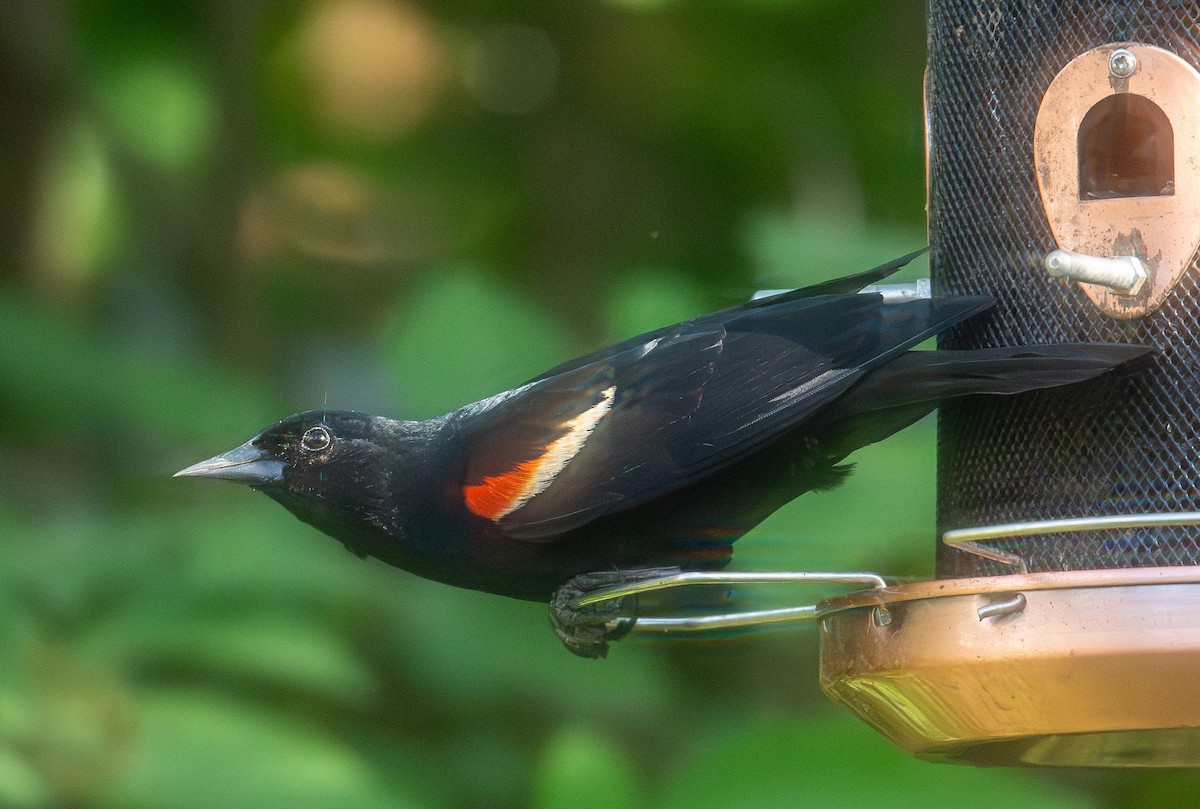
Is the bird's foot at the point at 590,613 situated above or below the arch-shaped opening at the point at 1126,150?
below

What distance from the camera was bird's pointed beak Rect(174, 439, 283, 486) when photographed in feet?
8.95

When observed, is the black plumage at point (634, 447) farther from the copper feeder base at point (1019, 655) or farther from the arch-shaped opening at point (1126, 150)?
the copper feeder base at point (1019, 655)

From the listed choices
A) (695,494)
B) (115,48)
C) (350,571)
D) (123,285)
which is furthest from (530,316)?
(115,48)

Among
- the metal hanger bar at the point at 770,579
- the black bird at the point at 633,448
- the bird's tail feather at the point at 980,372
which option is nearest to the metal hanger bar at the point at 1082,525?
the metal hanger bar at the point at 770,579

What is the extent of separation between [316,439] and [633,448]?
60 centimetres

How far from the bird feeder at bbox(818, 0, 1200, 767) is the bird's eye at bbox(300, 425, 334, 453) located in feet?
3.37

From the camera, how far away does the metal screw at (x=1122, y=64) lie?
7.30 feet

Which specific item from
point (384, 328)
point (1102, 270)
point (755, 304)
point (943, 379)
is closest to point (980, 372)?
point (943, 379)

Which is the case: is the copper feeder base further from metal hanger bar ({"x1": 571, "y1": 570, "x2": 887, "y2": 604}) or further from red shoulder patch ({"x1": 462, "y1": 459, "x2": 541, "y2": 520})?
red shoulder patch ({"x1": 462, "y1": 459, "x2": 541, "y2": 520})

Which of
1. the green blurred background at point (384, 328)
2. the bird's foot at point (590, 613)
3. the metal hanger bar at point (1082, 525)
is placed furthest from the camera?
the green blurred background at point (384, 328)

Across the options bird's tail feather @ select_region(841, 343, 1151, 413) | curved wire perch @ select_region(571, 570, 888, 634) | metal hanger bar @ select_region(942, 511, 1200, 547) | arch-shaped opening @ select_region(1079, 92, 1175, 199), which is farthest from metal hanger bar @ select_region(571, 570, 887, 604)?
arch-shaped opening @ select_region(1079, 92, 1175, 199)

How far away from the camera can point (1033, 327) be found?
2.48 m

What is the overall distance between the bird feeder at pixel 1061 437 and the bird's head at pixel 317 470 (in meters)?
0.94

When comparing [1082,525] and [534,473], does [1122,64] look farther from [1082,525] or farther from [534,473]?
[534,473]
